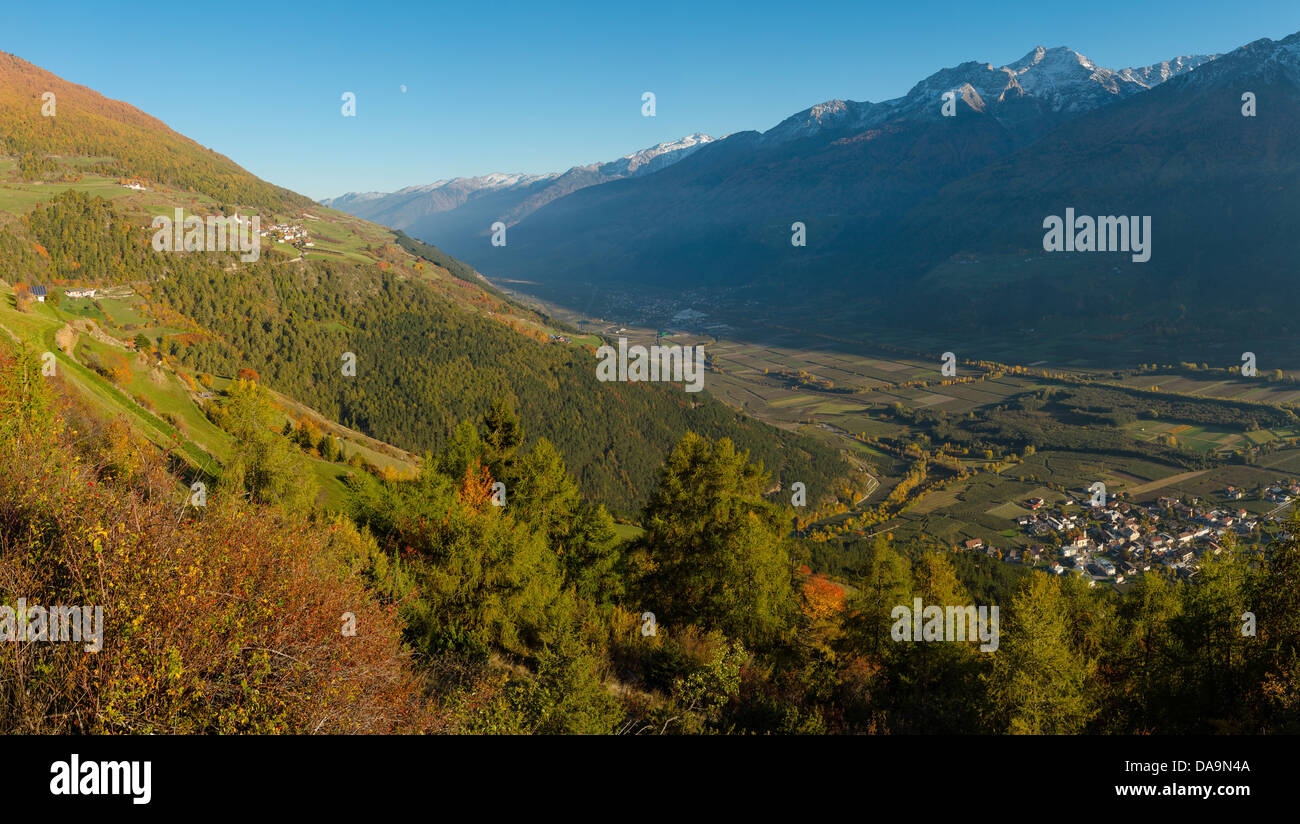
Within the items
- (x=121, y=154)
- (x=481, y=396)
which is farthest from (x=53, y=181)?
(x=481, y=396)

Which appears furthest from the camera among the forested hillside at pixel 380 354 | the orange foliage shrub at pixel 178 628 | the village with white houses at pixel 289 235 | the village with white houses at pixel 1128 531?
the village with white houses at pixel 289 235

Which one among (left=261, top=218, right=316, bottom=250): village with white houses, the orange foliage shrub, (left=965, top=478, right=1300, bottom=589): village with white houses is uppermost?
(left=261, top=218, right=316, bottom=250): village with white houses

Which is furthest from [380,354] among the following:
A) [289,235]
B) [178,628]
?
[178,628]

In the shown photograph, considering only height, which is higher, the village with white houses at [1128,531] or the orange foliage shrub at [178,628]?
the orange foliage shrub at [178,628]

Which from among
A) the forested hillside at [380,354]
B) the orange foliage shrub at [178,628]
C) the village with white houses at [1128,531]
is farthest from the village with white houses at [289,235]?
the village with white houses at [1128,531]

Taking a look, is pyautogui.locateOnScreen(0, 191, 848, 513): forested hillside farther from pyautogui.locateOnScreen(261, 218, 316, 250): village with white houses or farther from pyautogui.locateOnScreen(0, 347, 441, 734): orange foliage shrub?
pyautogui.locateOnScreen(0, 347, 441, 734): orange foliage shrub

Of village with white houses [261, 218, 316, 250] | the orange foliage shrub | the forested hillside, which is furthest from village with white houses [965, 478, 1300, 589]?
village with white houses [261, 218, 316, 250]

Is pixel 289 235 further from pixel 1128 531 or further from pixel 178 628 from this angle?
pixel 1128 531

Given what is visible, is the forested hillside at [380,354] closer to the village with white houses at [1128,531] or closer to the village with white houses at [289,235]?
the village with white houses at [289,235]

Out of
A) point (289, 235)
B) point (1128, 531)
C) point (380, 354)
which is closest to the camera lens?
point (1128, 531)
